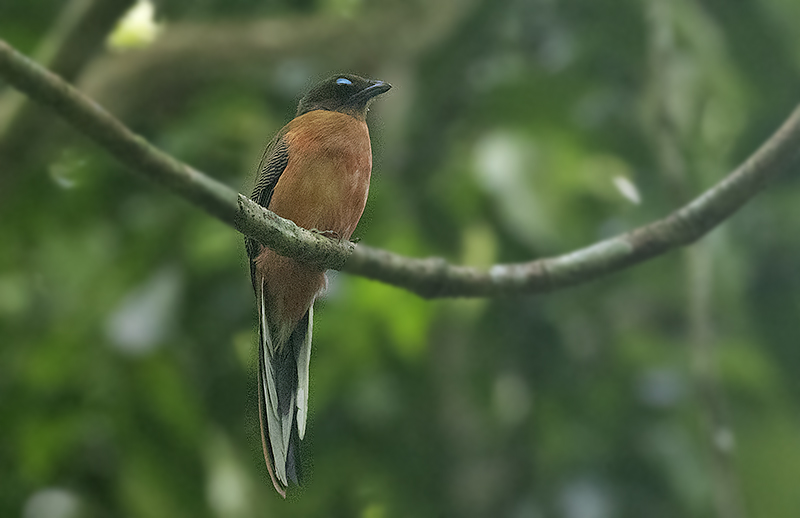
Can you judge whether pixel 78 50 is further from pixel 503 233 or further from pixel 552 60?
pixel 552 60

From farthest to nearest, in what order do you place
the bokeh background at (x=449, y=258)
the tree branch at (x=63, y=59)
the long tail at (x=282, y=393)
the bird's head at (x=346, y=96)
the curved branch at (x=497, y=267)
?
the tree branch at (x=63, y=59) < the bokeh background at (x=449, y=258) < the curved branch at (x=497, y=267) < the bird's head at (x=346, y=96) < the long tail at (x=282, y=393)

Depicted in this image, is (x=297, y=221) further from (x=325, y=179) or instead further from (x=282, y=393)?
(x=282, y=393)

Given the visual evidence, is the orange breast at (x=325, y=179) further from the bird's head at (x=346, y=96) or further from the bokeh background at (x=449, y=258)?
the bokeh background at (x=449, y=258)

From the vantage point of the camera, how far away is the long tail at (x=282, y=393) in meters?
0.63

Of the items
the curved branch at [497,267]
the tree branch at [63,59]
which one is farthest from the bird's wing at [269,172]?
the tree branch at [63,59]

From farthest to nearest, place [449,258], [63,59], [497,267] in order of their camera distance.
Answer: [449,258]
[63,59]
[497,267]

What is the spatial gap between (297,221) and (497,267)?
2.37 feet

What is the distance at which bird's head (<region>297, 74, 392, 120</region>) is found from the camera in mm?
779

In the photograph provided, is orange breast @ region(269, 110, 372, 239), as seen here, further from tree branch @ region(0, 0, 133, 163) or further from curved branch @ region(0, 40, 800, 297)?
tree branch @ region(0, 0, 133, 163)

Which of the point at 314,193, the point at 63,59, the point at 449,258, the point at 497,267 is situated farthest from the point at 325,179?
the point at 449,258

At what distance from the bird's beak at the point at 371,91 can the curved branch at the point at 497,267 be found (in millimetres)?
289

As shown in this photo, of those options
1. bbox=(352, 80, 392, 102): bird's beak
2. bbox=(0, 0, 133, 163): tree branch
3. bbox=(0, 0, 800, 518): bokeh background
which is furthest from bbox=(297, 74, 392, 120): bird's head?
bbox=(0, 0, 133, 163): tree branch

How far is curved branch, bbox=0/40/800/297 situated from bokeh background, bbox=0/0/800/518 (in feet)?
0.84

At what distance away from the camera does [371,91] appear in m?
0.84
